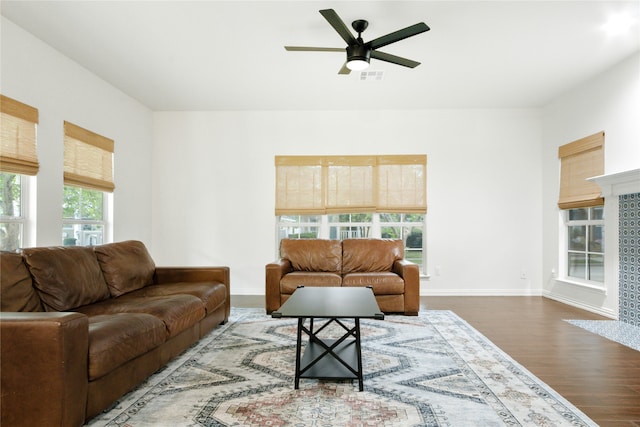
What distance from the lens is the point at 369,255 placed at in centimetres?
496

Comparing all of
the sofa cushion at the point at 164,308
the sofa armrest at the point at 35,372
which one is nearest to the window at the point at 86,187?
the sofa cushion at the point at 164,308

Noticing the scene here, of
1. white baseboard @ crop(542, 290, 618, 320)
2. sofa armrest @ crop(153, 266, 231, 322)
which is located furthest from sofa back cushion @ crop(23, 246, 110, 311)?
white baseboard @ crop(542, 290, 618, 320)

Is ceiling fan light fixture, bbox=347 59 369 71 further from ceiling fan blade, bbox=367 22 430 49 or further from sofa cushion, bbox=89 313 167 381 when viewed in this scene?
sofa cushion, bbox=89 313 167 381

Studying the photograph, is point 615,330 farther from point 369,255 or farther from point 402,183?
point 402,183

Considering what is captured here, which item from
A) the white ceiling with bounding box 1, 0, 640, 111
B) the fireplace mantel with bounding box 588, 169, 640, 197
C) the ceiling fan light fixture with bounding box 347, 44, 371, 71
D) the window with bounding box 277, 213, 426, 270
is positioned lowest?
the window with bounding box 277, 213, 426, 270

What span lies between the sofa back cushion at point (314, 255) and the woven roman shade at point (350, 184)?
897mm

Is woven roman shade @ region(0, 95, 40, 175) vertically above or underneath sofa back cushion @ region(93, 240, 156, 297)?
above

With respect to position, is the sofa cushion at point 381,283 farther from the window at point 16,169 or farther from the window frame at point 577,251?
the window at point 16,169

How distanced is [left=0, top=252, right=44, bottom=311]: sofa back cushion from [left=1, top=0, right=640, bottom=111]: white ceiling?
7.25ft

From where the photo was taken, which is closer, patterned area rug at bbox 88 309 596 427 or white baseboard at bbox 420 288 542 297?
patterned area rug at bbox 88 309 596 427

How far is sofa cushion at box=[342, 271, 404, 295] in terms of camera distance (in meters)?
4.30

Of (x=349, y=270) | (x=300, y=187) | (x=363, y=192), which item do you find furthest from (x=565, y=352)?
(x=300, y=187)

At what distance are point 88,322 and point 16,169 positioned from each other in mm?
2376

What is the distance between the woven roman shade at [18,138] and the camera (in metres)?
3.26
